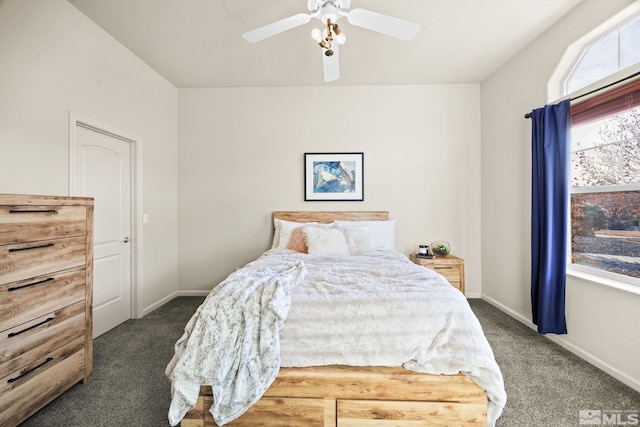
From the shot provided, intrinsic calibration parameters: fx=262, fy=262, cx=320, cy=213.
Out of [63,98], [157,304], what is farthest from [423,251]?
[63,98]

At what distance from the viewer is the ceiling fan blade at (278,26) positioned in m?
1.78

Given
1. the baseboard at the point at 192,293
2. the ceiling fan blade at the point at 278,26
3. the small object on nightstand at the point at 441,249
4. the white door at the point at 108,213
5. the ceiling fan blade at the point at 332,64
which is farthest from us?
the baseboard at the point at 192,293

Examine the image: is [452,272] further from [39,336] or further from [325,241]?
[39,336]

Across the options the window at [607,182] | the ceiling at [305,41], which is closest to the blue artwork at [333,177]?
the ceiling at [305,41]

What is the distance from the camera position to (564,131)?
2182 mm

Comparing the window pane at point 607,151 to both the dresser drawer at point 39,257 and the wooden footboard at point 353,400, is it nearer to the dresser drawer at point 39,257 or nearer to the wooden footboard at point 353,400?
the wooden footboard at point 353,400

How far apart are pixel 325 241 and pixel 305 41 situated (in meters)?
2.03

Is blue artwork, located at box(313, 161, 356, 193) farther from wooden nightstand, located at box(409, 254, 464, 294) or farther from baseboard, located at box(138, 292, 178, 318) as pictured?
baseboard, located at box(138, 292, 178, 318)

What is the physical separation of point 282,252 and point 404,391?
1780 millimetres

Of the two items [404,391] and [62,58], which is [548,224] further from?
[62,58]

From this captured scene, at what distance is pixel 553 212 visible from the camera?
7.36 ft

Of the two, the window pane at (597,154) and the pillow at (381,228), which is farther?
the pillow at (381,228)

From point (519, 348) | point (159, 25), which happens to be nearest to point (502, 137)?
point (519, 348)

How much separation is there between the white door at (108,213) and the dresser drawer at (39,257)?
815mm
